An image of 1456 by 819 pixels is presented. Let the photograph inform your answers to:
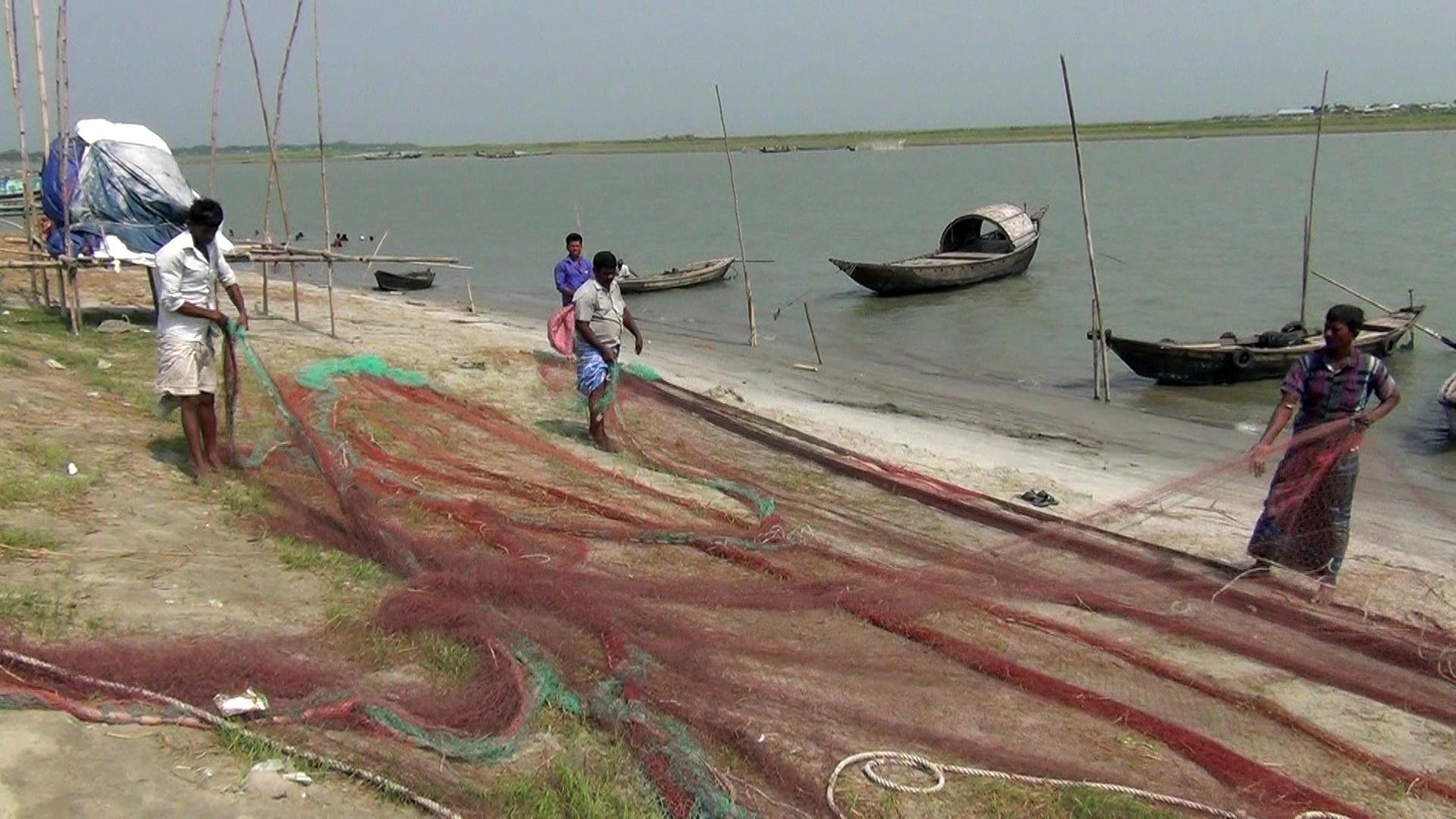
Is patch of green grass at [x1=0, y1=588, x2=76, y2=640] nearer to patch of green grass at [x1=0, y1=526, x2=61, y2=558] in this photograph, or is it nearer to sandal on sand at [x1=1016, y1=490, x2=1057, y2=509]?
patch of green grass at [x1=0, y1=526, x2=61, y2=558]

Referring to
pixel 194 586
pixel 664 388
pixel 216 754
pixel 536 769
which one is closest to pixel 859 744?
pixel 536 769

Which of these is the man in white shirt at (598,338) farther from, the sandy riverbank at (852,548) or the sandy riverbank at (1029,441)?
the sandy riverbank at (1029,441)

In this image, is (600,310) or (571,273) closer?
(600,310)

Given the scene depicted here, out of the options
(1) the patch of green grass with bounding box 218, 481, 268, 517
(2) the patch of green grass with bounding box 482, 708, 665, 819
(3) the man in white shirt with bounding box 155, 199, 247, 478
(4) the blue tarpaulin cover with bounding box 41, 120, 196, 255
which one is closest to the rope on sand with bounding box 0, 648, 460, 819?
(2) the patch of green grass with bounding box 482, 708, 665, 819

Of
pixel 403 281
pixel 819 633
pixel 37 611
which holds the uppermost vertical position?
pixel 403 281

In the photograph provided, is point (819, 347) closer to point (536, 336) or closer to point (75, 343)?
point (536, 336)

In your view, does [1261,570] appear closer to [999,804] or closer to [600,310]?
[999,804]

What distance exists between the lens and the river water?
650 inches

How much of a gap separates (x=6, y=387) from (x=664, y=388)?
14.3ft

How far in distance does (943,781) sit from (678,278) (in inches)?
756

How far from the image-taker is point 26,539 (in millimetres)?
4469

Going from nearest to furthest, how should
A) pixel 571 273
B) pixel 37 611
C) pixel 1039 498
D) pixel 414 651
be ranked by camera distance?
pixel 37 611 < pixel 414 651 < pixel 1039 498 < pixel 571 273

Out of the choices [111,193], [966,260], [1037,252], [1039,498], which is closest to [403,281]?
[966,260]

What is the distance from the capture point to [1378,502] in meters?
7.98
